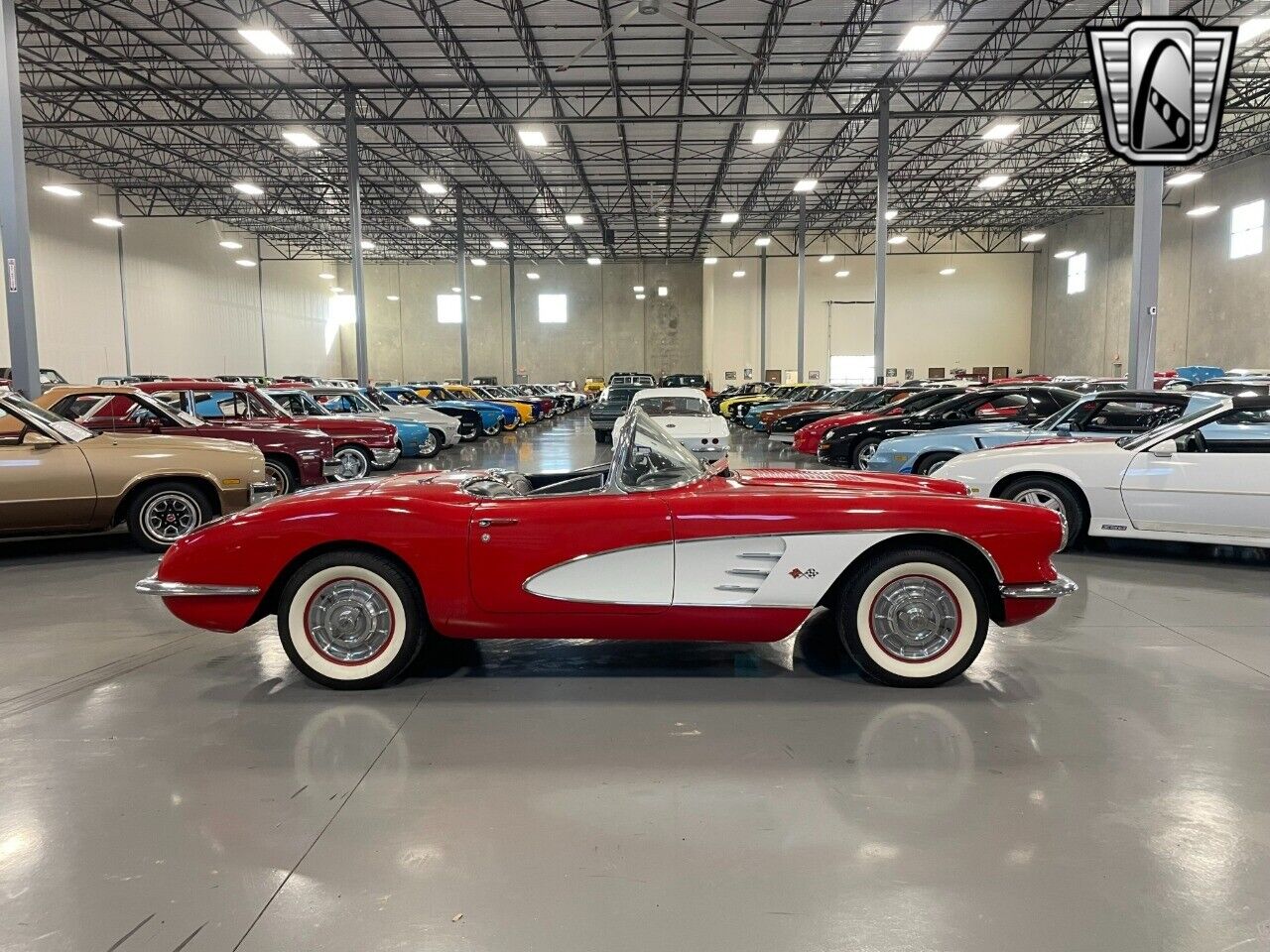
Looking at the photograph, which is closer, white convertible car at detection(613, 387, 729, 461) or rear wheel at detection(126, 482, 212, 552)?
rear wheel at detection(126, 482, 212, 552)

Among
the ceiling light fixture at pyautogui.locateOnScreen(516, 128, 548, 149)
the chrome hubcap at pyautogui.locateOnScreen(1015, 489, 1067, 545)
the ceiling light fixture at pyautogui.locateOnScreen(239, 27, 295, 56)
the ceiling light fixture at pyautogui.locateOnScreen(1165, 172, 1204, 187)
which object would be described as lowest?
the chrome hubcap at pyautogui.locateOnScreen(1015, 489, 1067, 545)

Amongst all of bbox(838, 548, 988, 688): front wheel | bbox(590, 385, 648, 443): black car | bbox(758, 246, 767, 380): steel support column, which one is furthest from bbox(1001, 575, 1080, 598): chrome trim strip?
bbox(758, 246, 767, 380): steel support column

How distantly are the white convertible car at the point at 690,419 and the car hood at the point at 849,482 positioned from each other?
5.87 meters

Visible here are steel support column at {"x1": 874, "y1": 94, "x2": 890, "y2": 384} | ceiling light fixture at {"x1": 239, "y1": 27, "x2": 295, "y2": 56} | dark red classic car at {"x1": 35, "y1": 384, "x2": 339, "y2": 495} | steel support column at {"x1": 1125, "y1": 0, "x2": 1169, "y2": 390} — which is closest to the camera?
dark red classic car at {"x1": 35, "y1": 384, "x2": 339, "y2": 495}

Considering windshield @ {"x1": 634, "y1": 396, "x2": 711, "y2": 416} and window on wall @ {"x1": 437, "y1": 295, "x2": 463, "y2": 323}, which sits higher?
window on wall @ {"x1": 437, "y1": 295, "x2": 463, "y2": 323}

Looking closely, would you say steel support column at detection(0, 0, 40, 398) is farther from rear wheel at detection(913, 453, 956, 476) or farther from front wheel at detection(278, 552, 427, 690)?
rear wheel at detection(913, 453, 956, 476)

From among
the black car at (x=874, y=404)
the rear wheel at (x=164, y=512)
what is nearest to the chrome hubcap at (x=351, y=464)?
the rear wheel at (x=164, y=512)

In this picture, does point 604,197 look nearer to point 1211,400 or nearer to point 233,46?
point 233,46

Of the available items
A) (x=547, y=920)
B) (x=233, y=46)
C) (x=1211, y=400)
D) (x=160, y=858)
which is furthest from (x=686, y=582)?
(x=233, y=46)

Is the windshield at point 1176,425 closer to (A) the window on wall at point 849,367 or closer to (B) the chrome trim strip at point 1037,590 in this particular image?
(B) the chrome trim strip at point 1037,590

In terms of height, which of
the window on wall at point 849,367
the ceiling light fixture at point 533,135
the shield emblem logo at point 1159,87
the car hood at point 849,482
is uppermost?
the ceiling light fixture at point 533,135

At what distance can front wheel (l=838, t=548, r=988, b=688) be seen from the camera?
3820 millimetres

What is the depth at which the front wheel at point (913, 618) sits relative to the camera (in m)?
3.82

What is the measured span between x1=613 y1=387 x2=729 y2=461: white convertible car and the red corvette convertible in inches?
257
